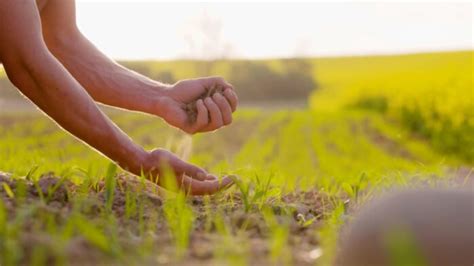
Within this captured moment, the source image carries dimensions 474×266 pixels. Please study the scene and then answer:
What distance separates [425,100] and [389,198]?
63.4 ft

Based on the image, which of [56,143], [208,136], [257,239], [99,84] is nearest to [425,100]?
[208,136]

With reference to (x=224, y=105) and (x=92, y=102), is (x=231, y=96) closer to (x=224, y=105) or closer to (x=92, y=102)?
(x=224, y=105)

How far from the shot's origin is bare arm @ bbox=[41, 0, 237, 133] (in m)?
3.68

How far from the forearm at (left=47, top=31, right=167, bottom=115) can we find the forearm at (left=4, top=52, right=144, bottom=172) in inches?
23.4

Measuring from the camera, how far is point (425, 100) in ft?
67.6

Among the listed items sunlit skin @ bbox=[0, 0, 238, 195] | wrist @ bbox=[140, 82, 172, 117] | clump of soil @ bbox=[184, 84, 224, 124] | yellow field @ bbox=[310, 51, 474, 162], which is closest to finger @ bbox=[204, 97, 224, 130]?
sunlit skin @ bbox=[0, 0, 238, 195]

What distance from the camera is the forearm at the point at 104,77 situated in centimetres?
396

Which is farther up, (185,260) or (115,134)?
(115,134)

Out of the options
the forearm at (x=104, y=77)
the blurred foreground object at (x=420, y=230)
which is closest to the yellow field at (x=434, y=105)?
the forearm at (x=104, y=77)

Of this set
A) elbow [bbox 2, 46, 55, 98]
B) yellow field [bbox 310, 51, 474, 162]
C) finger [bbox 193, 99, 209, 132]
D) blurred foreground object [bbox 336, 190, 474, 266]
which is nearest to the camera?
blurred foreground object [bbox 336, 190, 474, 266]

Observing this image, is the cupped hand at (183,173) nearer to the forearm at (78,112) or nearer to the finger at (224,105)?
the forearm at (78,112)

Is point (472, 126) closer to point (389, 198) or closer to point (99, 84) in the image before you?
point (99, 84)

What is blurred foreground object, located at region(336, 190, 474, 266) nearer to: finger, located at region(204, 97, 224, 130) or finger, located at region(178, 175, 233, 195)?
finger, located at region(178, 175, 233, 195)

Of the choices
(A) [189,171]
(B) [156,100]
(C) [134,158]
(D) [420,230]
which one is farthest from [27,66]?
(D) [420,230]
